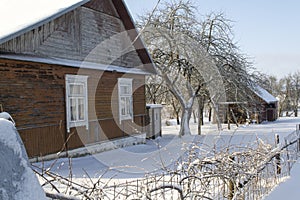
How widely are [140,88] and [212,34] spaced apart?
6537 mm

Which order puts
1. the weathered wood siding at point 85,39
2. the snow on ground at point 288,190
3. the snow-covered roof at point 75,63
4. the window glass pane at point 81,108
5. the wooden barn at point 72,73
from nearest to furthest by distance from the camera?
1. the snow on ground at point 288,190
2. the snow-covered roof at point 75,63
3. the wooden barn at point 72,73
4. the weathered wood siding at point 85,39
5. the window glass pane at point 81,108

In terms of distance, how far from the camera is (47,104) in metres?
9.96

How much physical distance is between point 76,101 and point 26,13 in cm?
320

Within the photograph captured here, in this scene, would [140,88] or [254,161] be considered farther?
[140,88]

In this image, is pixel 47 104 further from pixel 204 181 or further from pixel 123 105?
pixel 204 181

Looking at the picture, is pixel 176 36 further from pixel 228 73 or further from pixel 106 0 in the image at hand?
pixel 106 0

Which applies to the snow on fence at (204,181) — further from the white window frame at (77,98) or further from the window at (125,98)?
the window at (125,98)

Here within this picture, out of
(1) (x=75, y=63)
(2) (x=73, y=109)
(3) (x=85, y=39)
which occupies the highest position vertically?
(3) (x=85, y=39)

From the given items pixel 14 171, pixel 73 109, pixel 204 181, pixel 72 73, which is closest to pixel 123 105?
pixel 73 109

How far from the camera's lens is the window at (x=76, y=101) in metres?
10.8

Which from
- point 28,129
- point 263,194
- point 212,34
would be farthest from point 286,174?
point 212,34

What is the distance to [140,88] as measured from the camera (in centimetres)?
1577

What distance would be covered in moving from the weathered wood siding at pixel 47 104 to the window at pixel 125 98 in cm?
77

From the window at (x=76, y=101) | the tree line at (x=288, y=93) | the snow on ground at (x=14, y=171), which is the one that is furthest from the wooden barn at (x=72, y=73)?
the tree line at (x=288, y=93)
